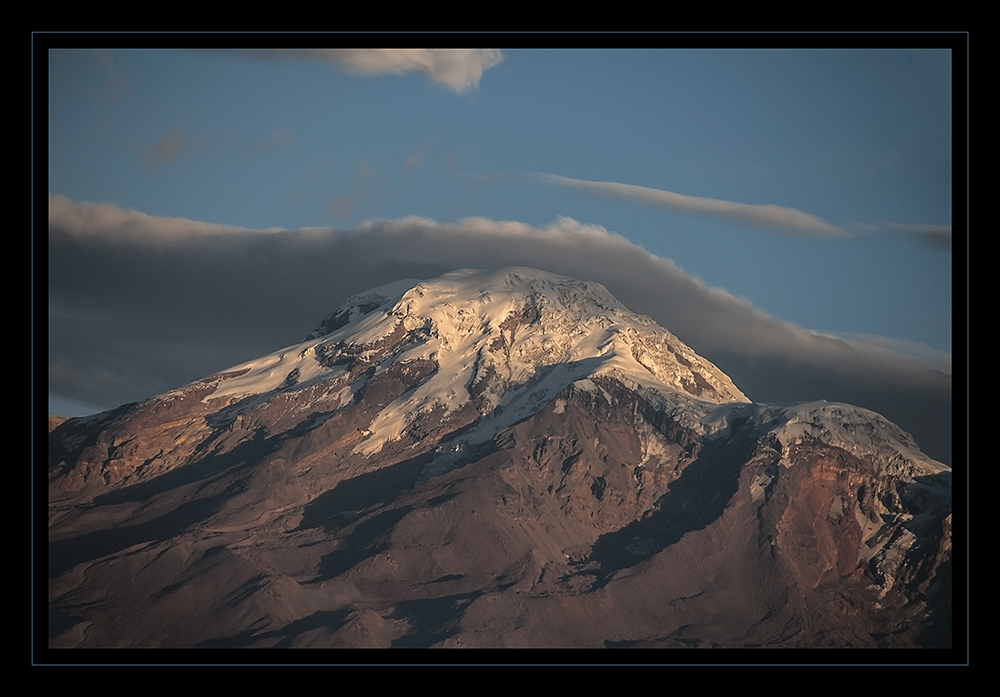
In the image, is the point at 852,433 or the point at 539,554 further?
the point at 852,433

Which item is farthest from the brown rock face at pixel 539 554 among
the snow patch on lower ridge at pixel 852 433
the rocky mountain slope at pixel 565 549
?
the snow patch on lower ridge at pixel 852 433

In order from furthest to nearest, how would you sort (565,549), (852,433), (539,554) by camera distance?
(852,433) → (565,549) → (539,554)

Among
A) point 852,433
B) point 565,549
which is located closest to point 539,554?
point 565,549

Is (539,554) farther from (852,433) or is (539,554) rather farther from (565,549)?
(852,433)

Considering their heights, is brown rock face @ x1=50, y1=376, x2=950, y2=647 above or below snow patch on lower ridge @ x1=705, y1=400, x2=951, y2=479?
below

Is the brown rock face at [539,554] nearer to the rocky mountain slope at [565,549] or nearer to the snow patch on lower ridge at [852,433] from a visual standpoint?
the rocky mountain slope at [565,549]

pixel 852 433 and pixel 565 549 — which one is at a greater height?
pixel 852 433

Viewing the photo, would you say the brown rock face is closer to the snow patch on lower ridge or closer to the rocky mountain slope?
the rocky mountain slope

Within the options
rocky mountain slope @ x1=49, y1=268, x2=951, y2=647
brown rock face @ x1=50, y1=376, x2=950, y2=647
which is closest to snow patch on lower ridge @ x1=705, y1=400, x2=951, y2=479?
rocky mountain slope @ x1=49, y1=268, x2=951, y2=647
